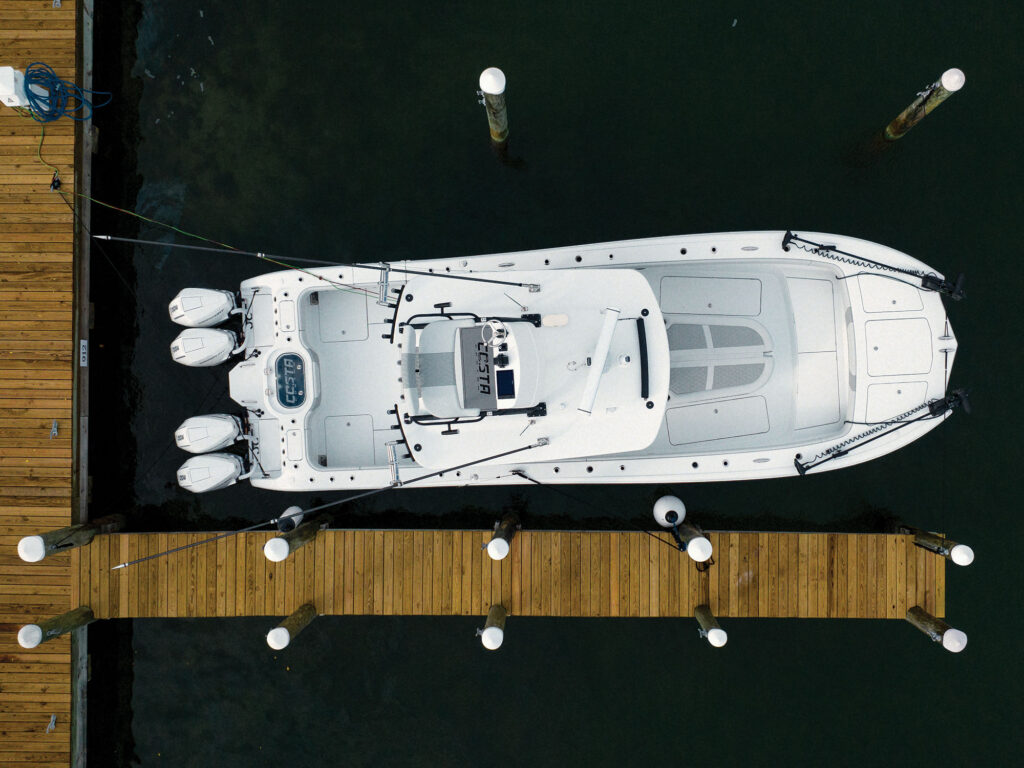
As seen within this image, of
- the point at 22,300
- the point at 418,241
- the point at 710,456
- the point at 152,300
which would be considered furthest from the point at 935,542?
the point at 22,300

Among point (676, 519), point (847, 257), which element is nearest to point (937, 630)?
point (676, 519)

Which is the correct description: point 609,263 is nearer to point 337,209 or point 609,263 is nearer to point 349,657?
point 337,209

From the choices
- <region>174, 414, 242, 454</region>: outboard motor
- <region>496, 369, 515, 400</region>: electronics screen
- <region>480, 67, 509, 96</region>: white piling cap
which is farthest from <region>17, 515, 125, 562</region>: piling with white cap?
<region>480, 67, 509, 96</region>: white piling cap

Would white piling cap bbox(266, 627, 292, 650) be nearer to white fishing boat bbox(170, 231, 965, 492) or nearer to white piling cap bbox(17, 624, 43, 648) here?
white fishing boat bbox(170, 231, 965, 492)

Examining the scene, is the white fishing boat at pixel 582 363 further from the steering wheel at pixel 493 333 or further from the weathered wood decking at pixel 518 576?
the weathered wood decking at pixel 518 576

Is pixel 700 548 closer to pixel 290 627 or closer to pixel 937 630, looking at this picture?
pixel 937 630

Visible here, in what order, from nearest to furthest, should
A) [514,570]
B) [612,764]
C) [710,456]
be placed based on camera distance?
1. [710,456]
2. [514,570]
3. [612,764]
